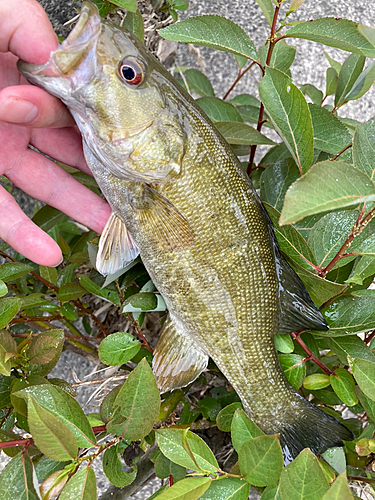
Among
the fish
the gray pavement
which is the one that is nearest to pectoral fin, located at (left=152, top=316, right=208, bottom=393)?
the fish

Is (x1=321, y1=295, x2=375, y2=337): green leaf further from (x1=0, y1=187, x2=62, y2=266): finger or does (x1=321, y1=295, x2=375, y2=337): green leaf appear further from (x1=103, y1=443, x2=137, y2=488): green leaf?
(x1=0, y1=187, x2=62, y2=266): finger

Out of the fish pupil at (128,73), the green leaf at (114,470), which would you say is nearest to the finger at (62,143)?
the fish pupil at (128,73)

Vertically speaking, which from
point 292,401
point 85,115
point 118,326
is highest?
point 85,115

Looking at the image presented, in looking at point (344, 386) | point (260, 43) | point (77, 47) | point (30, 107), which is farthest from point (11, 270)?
point (260, 43)

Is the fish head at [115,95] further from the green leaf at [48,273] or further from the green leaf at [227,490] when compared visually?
the green leaf at [227,490]

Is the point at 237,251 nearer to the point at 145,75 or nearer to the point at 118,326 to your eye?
A: the point at 145,75

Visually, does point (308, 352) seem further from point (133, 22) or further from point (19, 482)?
point (133, 22)

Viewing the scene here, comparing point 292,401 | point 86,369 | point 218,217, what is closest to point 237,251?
point 218,217
